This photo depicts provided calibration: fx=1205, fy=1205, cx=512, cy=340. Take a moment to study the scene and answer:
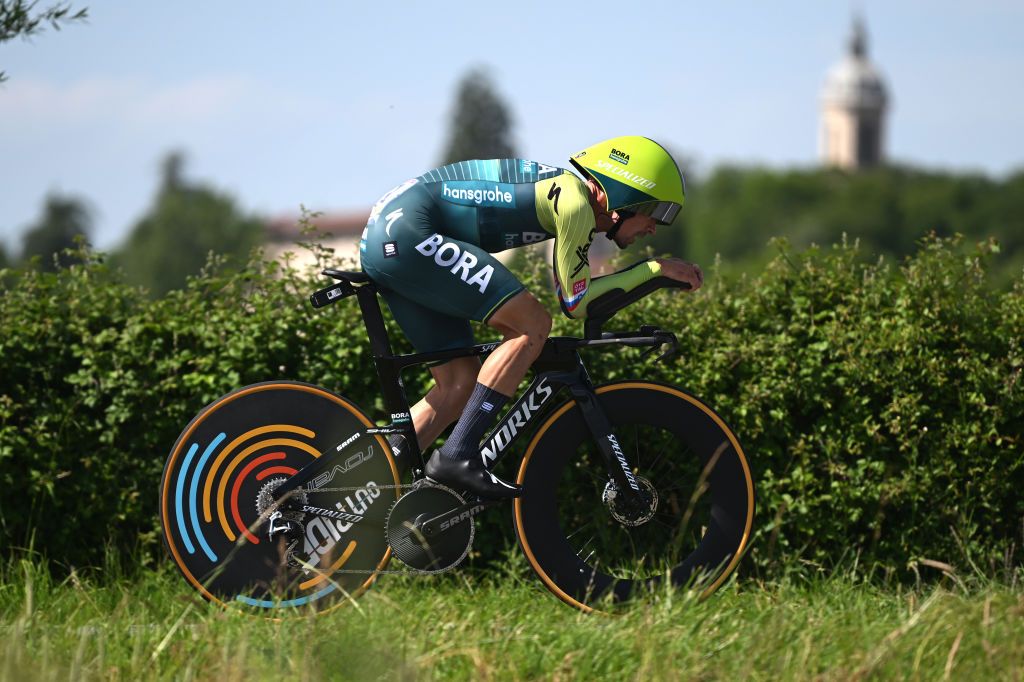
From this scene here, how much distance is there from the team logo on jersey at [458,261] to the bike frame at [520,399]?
0.30 meters

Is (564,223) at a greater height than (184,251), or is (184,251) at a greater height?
(564,223)

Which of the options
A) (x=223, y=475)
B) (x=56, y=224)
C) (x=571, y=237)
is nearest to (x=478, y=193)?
(x=571, y=237)

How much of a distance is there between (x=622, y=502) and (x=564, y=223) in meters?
1.09

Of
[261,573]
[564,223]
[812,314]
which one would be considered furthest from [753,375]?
[261,573]

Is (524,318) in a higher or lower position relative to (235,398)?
higher

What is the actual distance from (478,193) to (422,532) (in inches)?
50.1

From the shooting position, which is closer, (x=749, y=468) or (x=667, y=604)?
(x=667, y=604)

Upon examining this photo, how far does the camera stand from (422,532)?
4473mm

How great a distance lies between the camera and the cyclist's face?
4.52 metres

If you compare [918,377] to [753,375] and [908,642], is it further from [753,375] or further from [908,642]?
[908,642]

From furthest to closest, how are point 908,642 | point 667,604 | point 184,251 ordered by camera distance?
point 184,251, point 667,604, point 908,642

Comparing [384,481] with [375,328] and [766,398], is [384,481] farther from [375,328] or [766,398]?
[766,398]

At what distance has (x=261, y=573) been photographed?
4.61 meters

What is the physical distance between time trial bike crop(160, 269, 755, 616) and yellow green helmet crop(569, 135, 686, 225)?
295 millimetres
